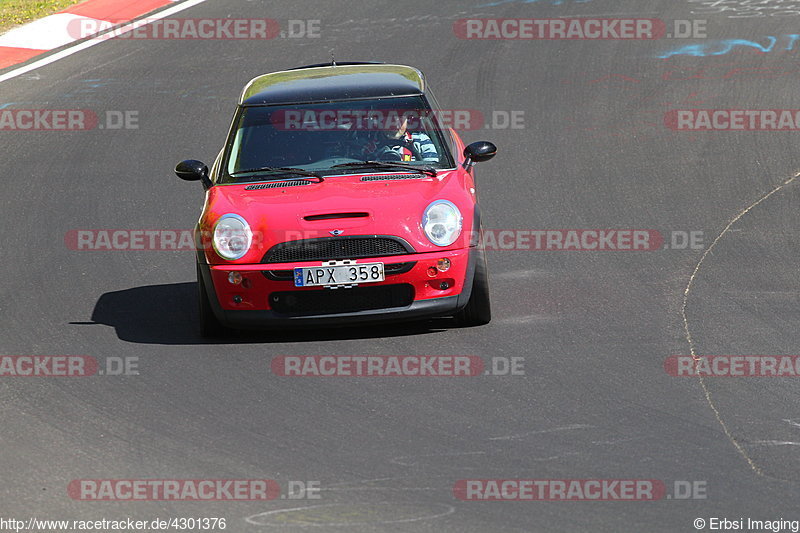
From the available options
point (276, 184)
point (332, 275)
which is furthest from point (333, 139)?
point (332, 275)

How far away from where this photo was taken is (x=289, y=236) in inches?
308

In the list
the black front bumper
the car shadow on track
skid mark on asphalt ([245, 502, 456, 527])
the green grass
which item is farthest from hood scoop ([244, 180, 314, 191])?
the green grass

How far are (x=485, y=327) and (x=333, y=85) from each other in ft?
7.31

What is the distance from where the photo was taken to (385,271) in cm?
777

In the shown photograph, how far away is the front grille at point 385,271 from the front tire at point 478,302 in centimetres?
49

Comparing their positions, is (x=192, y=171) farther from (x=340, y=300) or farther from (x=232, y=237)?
(x=340, y=300)

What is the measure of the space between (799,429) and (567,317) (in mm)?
2288

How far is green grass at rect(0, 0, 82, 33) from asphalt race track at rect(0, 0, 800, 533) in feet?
6.88

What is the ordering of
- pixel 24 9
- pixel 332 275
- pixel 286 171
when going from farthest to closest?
pixel 24 9
pixel 286 171
pixel 332 275

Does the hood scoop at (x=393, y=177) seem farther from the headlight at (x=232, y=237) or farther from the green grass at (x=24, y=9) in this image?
the green grass at (x=24, y=9)

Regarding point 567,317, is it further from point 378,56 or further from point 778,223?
point 378,56

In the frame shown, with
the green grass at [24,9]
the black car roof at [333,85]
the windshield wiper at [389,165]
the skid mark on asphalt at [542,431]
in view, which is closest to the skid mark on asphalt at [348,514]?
the skid mark on asphalt at [542,431]

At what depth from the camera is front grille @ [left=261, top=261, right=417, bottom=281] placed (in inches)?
306

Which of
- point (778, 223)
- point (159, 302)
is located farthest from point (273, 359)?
point (778, 223)
